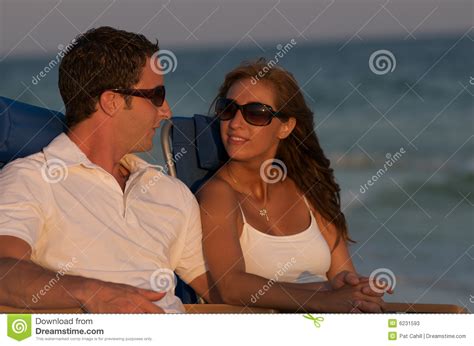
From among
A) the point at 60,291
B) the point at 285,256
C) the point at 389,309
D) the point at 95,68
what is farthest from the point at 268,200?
the point at 60,291

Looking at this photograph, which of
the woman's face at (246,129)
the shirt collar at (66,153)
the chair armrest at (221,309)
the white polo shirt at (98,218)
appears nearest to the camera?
the white polo shirt at (98,218)

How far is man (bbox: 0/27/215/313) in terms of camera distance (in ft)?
11.8

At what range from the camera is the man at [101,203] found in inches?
141

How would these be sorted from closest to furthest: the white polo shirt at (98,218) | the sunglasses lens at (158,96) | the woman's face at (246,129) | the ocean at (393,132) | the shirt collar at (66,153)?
the white polo shirt at (98,218)
the shirt collar at (66,153)
the sunglasses lens at (158,96)
the woman's face at (246,129)
the ocean at (393,132)

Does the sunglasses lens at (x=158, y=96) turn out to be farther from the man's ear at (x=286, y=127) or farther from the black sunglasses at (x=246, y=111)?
the man's ear at (x=286, y=127)

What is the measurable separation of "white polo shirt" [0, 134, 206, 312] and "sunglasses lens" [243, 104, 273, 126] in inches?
19.9

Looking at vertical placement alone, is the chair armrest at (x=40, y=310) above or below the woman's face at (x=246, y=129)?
below

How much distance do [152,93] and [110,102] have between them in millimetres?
180

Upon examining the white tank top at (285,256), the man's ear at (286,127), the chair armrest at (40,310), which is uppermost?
the man's ear at (286,127)

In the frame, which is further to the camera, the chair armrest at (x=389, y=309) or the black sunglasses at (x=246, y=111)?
the black sunglasses at (x=246, y=111)

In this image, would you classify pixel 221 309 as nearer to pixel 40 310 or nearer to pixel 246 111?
pixel 40 310

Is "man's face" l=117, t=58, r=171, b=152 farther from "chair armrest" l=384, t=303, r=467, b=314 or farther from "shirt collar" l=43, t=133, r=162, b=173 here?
"chair armrest" l=384, t=303, r=467, b=314

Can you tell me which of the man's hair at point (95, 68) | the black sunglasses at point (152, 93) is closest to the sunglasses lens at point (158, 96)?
the black sunglasses at point (152, 93)

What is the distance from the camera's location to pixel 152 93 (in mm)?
4145
